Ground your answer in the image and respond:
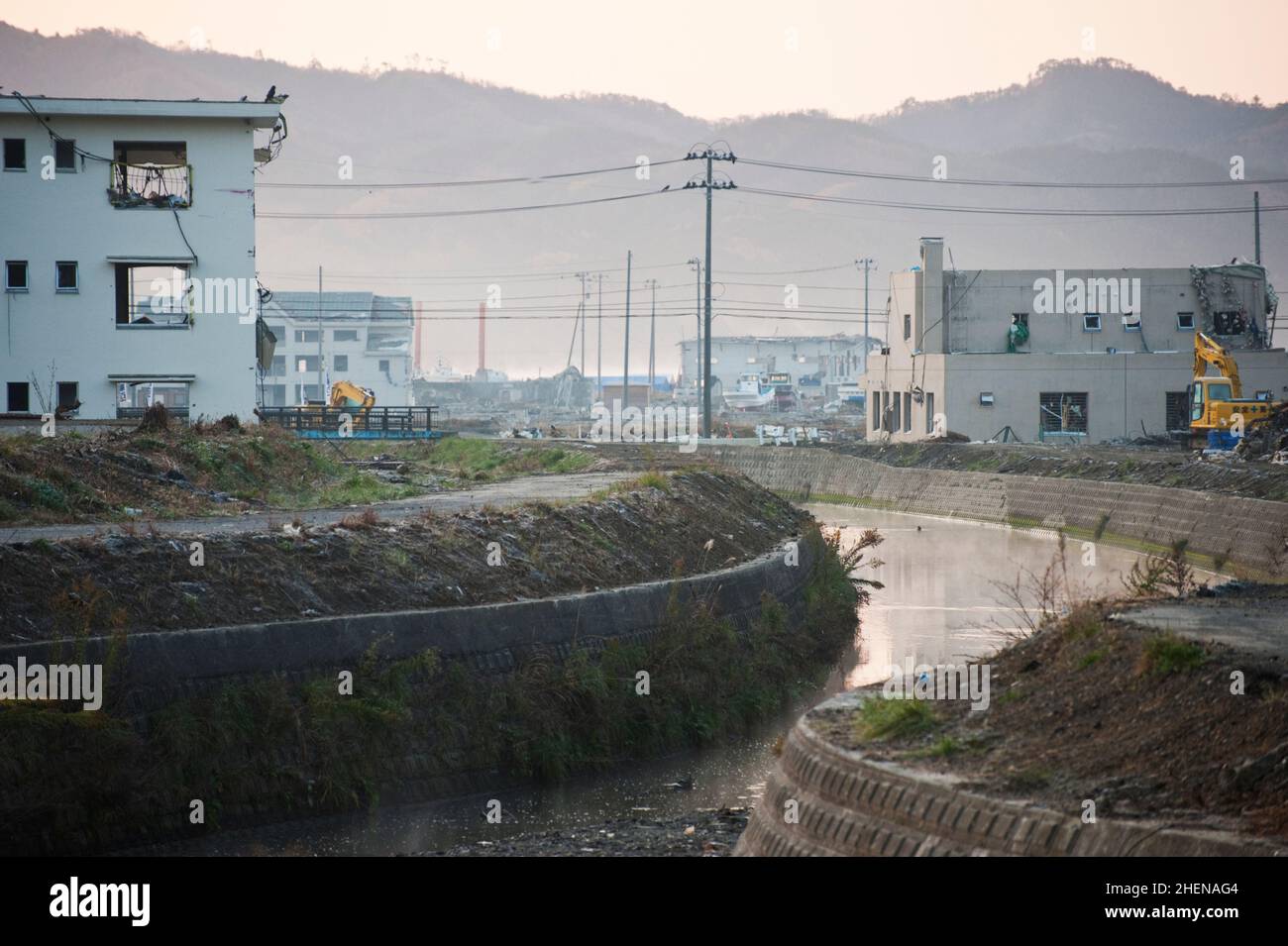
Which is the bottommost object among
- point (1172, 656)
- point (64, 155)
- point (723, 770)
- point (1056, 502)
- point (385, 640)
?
point (723, 770)

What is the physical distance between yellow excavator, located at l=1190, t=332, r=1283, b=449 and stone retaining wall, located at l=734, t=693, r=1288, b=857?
43392mm

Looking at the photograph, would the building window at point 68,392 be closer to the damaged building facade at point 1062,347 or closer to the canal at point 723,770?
the canal at point 723,770

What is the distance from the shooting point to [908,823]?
358 inches

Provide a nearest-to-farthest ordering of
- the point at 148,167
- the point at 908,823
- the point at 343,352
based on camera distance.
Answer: the point at 908,823 → the point at 148,167 → the point at 343,352

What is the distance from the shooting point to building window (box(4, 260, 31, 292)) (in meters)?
39.8

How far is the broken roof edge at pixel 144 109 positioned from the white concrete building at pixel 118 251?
0.12ft

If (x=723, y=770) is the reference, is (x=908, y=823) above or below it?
above

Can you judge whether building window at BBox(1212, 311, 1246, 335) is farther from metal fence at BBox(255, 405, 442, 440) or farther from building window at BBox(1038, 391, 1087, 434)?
metal fence at BBox(255, 405, 442, 440)

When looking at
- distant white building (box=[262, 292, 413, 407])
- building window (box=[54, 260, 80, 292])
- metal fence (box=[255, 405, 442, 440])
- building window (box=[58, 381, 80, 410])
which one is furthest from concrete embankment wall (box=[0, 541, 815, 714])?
distant white building (box=[262, 292, 413, 407])

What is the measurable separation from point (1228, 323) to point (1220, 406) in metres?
14.9

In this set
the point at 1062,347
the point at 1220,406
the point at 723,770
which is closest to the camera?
the point at 723,770

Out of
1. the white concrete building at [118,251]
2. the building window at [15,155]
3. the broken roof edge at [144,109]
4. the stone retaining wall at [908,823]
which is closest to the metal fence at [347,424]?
the white concrete building at [118,251]

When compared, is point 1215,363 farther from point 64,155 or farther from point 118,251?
point 64,155

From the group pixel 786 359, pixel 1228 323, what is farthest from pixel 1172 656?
pixel 786 359
